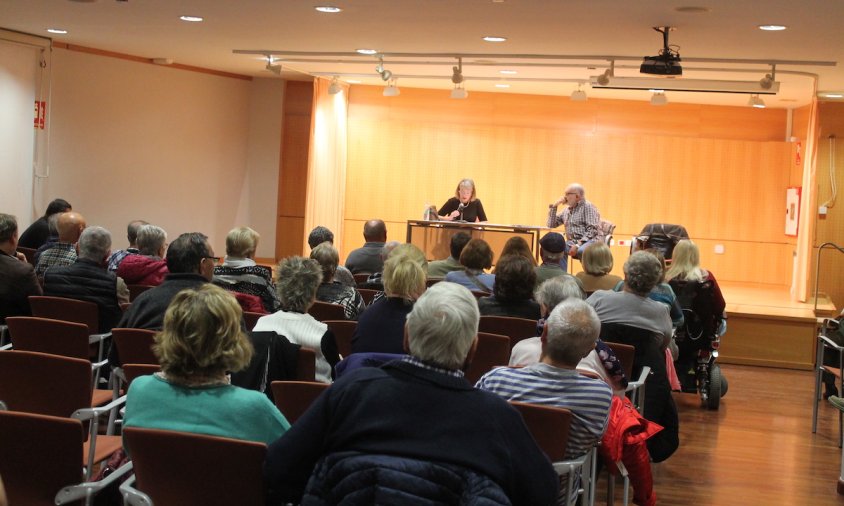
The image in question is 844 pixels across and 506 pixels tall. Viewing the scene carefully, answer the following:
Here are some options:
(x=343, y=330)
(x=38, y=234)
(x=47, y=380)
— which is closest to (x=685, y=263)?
(x=343, y=330)

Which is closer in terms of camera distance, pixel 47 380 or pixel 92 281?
pixel 47 380

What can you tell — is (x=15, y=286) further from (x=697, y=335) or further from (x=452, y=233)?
(x=452, y=233)

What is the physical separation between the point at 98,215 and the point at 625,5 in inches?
Result: 336

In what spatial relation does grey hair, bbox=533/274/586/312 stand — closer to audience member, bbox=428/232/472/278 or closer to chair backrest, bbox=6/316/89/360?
chair backrest, bbox=6/316/89/360

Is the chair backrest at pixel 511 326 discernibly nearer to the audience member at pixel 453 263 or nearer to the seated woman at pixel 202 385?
the audience member at pixel 453 263

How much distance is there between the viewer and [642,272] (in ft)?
19.4

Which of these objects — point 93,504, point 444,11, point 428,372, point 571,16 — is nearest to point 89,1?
point 444,11

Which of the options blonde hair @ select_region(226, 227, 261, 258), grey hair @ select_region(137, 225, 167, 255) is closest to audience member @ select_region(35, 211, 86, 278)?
grey hair @ select_region(137, 225, 167, 255)

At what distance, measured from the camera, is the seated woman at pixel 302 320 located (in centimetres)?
452

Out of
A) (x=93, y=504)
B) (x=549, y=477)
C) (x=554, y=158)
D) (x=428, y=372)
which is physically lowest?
(x=93, y=504)

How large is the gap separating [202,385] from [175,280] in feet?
6.85

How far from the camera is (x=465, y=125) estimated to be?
1577 cm

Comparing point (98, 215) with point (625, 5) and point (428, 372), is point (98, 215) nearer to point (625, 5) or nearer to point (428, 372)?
point (625, 5)

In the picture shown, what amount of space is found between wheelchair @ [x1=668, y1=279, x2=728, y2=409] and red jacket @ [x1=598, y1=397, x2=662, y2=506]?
141 inches
